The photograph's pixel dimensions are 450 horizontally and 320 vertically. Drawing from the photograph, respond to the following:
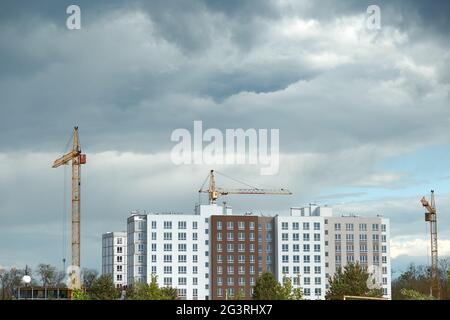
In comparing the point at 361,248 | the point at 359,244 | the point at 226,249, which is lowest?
the point at 226,249

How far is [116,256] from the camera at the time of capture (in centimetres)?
10544

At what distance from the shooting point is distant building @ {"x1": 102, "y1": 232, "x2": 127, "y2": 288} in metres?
106

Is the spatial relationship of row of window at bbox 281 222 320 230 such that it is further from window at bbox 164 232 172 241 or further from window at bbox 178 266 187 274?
window at bbox 164 232 172 241

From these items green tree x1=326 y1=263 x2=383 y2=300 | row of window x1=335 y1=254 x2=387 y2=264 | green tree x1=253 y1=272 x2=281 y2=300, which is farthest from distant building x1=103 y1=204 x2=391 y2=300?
green tree x1=326 y1=263 x2=383 y2=300

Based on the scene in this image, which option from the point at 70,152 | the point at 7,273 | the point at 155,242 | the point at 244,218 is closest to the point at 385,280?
the point at 244,218

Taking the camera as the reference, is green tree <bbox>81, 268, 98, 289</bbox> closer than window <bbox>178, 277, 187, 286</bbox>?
Yes

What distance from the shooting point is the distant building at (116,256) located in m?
106

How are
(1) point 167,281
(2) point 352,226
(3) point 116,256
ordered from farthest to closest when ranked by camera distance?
(3) point 116,256 → (2) point 352,226 → (1) point 167,281

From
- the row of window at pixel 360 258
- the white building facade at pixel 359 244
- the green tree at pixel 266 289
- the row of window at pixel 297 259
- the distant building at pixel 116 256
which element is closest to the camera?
the green tree at pixel 266 289

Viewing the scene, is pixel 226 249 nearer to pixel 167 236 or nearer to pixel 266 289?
pixel 167 236

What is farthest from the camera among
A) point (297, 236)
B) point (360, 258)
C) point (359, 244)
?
point (360, 258)

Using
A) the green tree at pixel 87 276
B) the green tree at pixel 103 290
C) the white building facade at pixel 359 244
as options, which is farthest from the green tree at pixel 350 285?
the white building facade at pixel 359 244

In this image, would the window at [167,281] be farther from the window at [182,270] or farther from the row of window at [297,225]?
the row of window at [297,225]

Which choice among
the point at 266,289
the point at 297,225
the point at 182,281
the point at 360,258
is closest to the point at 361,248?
the point at 360,258
